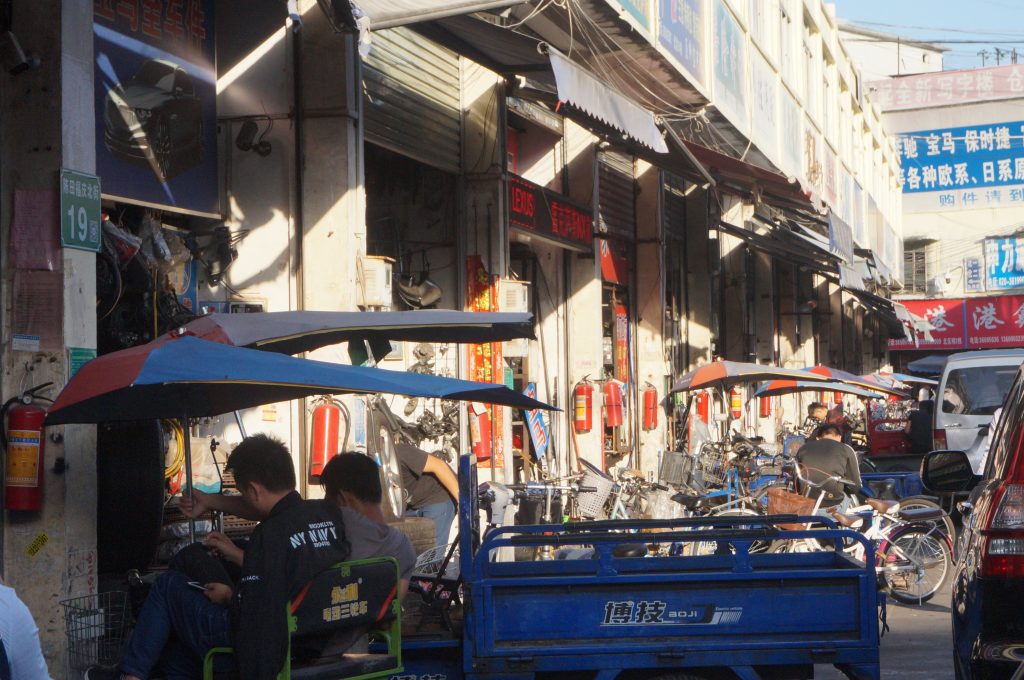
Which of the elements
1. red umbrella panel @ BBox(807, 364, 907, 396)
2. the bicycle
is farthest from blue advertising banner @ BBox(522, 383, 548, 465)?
the bicycle

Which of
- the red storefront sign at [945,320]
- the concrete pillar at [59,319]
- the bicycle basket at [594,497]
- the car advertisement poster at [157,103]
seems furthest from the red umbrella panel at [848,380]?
the red storefront sign at [945,320]

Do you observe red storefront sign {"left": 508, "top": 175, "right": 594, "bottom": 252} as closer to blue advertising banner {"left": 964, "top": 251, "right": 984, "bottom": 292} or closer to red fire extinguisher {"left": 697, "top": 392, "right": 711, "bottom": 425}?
red fire extinguisher {"left": 697, "top": 392, "right": 711, "bottom": 425}

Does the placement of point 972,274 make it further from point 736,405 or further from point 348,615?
point 348,615

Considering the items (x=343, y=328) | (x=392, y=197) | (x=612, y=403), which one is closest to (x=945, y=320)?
(x=612, y=403)

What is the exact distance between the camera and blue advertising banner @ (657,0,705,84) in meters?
13.4

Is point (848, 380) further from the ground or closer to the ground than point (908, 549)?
further from the ground

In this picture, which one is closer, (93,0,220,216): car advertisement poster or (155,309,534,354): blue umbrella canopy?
(155,309,534,354): blue umbrella canopy

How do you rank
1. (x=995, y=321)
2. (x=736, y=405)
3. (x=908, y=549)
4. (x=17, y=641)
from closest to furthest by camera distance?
(x=17, y=641) < (x=908, y=549) < (x=736, y=405) < (x=995, y=321)

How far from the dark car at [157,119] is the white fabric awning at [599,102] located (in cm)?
273

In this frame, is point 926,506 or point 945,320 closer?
point 926,506

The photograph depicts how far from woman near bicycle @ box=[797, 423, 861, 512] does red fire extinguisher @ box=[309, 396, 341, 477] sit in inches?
174

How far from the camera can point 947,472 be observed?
Result: 545 cm

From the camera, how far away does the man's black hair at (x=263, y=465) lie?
198 inches

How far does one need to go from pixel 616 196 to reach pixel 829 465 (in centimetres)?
772
